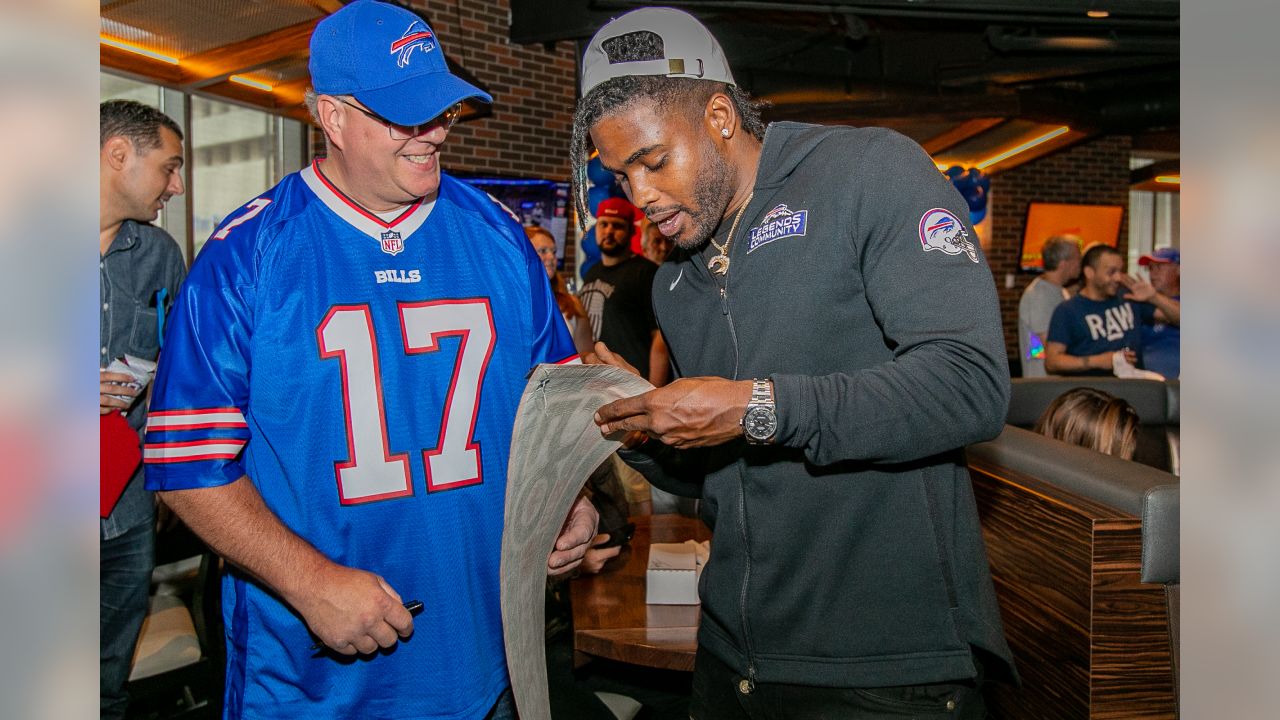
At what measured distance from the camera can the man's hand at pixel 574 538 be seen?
160 cm

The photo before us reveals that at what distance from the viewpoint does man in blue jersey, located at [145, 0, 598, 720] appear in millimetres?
1303

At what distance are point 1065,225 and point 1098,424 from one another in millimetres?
9565

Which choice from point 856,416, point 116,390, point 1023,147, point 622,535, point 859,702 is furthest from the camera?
point 1023,147

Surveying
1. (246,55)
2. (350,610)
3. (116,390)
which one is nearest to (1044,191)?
(246,55)

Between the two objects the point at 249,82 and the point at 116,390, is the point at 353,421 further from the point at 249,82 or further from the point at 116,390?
the point at 249,82

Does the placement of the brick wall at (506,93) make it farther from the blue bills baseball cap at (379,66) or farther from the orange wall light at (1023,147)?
the blue bills baseball cap at (379,66)

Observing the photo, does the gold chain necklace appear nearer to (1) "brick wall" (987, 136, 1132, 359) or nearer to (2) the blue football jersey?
(2) the blue football jersey

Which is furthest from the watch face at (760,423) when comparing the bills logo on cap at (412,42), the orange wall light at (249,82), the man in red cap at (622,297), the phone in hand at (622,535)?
the orange wall light at (249,82)

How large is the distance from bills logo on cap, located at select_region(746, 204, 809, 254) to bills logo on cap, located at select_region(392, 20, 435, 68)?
1.96 ft

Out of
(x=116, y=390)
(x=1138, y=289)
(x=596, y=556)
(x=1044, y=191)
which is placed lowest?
(x=596, y=556)

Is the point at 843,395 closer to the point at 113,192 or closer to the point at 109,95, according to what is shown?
the point at 113,192

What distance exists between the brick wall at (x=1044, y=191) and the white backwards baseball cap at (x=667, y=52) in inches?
422

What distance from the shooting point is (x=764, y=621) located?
132 centimetres

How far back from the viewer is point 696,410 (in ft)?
3.73
